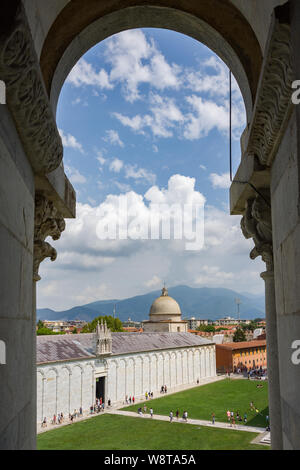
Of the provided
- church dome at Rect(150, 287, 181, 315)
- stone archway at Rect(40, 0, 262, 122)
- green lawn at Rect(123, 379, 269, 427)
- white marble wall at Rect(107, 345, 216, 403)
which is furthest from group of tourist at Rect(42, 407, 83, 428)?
church dome at Rect(150, 287, 181, 315)

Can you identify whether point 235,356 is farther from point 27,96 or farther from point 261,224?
point 27,96

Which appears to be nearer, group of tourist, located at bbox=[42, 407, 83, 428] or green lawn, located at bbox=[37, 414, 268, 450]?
green lawn, located at bbox=[37, 414, 268, 450]

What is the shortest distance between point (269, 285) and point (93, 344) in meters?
42.2

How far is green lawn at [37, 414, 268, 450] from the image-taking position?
27.9 m

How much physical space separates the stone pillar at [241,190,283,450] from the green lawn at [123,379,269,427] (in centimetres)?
3254

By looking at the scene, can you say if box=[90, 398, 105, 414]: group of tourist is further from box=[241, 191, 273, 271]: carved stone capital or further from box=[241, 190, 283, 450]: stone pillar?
box=[241, 191, 273, 271]: carved stone capital

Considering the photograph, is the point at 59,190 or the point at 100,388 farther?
the point at 100,388

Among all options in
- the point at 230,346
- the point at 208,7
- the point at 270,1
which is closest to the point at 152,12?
the point at 208,7

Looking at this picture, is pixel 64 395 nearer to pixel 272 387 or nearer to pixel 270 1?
pixel 272 387

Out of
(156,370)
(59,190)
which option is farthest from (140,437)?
(59,190)

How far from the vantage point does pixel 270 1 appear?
3.96m

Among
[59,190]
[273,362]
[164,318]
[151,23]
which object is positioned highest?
[151,23]

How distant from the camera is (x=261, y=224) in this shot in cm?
526

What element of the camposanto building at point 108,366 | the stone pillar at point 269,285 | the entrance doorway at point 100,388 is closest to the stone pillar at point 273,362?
the stone pillar at point 269,285
